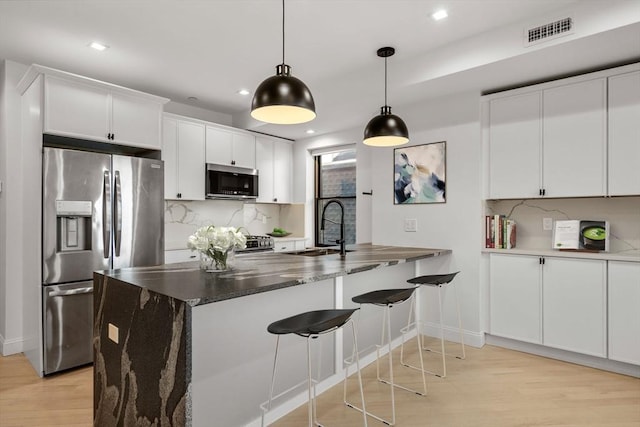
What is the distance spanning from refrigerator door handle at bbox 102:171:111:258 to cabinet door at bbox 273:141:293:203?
2.56m

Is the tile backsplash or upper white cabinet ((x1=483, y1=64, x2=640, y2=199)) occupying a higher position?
upper white cabinet ((x1=483, y1=64, x2=640, y2=199))

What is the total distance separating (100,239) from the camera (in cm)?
323

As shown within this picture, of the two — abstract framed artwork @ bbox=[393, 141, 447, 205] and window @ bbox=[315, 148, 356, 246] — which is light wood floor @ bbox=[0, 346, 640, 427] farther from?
window @ bbox=[315, 148, 356, 246]

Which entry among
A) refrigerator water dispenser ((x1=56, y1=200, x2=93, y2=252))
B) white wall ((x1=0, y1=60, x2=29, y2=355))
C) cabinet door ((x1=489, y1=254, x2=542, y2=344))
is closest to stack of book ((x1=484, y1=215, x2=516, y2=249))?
cabinet door ((x1=489, y1=254, x2=542, y2=344))

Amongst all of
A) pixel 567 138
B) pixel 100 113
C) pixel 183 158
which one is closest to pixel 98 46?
pixel 100 113

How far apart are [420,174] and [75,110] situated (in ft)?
11.0

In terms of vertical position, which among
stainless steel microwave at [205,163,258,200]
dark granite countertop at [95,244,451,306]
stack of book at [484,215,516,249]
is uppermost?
stainless steel microwave at [205,163,258,200]

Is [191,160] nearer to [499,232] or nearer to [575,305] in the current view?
[499,232]

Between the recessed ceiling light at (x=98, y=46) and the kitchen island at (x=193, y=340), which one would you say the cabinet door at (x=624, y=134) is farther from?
the recessed ceiling light at (x=98, y=46)

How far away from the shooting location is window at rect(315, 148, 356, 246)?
531 centimetres

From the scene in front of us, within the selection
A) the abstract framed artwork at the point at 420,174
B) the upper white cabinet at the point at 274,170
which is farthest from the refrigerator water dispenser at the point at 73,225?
the abstract framed artwork at the point at 420,174

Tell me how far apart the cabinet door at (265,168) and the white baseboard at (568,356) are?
3.38m

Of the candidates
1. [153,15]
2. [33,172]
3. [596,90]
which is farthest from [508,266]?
[33,172]

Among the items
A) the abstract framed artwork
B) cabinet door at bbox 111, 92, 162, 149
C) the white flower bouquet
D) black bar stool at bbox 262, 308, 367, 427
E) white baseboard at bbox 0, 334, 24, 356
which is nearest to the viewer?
black bar stool at bbox 262, 308, 367, 427
